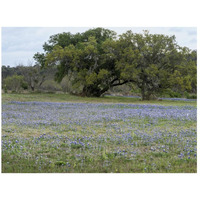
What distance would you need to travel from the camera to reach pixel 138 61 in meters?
26.6

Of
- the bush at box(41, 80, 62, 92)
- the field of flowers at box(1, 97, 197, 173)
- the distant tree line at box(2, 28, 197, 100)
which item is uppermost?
the distant tree line at box(2, 28, 197, 100)

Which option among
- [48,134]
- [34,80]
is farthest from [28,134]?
[34,80]

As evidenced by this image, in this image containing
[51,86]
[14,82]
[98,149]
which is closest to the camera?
[98,149]

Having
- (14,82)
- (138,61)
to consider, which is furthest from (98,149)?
(14,82)

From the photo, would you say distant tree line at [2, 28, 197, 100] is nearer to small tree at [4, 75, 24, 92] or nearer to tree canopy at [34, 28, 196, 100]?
tree canopy at [34, 28, 196, 100]

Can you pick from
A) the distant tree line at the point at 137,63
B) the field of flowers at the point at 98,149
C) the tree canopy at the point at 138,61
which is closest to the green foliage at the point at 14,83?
the distant tree line at the point at 137,63

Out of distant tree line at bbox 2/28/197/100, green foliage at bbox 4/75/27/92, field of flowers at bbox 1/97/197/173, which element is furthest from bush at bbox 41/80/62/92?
field of flowers at bbox 1/97/197/173

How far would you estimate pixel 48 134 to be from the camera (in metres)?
7.80

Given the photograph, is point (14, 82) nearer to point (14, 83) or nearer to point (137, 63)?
point (14, 83)

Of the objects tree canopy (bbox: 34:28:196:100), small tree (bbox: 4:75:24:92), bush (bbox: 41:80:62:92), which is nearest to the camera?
tree canopy (bbox: 34:28:196:100)

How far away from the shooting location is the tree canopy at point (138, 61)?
26.0 meters

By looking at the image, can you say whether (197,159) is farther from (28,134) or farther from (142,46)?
(142,46)

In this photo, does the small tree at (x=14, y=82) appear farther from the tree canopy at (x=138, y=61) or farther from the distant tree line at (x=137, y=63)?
the tree canopy at (x=138, y=61)

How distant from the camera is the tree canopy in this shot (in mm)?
25969
